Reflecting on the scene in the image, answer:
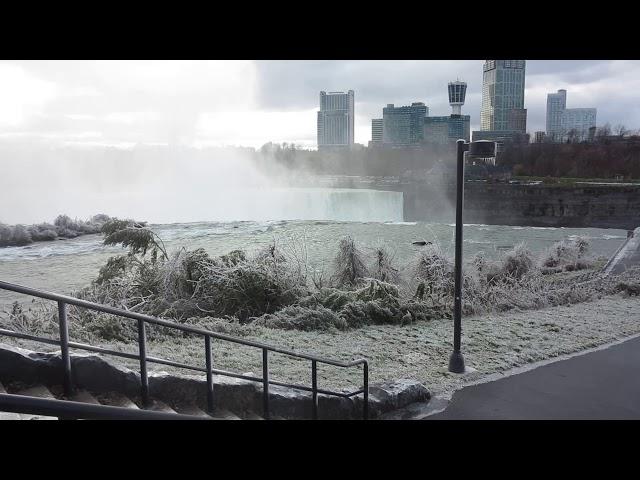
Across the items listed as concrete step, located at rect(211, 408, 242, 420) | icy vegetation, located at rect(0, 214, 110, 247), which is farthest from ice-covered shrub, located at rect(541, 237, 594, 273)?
concrete step, located at rect(211, 408, 242, 420)

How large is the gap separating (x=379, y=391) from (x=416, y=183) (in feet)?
160

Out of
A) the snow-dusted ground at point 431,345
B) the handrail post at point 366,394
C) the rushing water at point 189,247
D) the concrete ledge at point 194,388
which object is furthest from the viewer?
the rushing water at point 189,247

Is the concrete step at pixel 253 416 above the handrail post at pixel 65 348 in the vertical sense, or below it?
below

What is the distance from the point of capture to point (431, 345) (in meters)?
8.11

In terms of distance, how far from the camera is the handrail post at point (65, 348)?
11.7 feet

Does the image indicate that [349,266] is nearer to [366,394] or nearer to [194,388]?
[366,394]

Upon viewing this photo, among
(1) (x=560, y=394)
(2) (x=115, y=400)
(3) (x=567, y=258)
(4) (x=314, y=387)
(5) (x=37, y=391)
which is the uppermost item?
(5) (x=37, y=391)

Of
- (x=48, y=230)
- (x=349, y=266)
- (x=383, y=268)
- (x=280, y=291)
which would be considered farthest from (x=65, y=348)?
(x=48, y=230)

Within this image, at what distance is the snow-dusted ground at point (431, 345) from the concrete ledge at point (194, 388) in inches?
26.6

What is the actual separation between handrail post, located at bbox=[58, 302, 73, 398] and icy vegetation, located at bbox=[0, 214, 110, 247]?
15.3m

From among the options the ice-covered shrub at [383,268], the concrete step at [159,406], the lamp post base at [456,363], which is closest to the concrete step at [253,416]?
the concrete step at [159,406]

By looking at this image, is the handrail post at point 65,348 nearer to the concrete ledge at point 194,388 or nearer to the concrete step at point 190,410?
the concrete ledge at point 194,388

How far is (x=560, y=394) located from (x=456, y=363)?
1.20m
